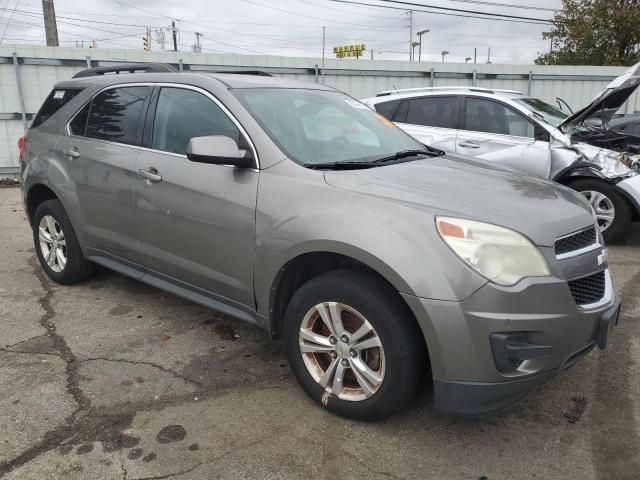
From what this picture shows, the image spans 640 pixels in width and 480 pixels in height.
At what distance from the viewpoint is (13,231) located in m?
6.90

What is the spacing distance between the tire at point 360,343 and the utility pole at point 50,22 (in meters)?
17.2

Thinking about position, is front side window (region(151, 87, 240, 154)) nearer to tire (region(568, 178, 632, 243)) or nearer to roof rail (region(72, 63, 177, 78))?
roof rail (region(72, 63, 177, 78))

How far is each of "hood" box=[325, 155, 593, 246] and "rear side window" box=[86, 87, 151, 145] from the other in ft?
5.65

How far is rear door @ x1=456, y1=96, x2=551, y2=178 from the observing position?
6.37 metres

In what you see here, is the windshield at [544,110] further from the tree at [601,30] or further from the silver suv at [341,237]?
the tree at [601,30]

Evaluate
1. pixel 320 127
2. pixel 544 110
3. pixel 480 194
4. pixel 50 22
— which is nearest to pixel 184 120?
pixel 320 127

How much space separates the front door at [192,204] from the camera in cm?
302

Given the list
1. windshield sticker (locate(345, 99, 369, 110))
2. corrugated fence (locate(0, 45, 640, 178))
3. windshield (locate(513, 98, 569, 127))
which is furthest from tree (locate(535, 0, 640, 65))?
windshield sticker (locate(345, 99, 369, 110))

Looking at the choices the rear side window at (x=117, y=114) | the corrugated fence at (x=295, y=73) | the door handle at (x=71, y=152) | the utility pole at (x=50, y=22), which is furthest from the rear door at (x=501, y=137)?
the utility pole at (x=50, y=22)

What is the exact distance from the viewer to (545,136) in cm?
636

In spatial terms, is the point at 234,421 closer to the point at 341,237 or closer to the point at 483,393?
the point at 341,237

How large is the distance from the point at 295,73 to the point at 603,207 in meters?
8.33

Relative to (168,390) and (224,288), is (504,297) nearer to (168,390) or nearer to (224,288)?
(224,288)

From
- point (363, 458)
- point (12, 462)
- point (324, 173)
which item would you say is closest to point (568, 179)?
point (324, 173)
